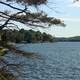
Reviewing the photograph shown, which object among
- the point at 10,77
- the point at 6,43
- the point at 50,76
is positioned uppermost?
the point at 6,43

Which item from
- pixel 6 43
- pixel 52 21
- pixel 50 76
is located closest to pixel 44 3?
pixel 52 21

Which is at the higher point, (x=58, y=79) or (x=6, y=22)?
(x=6, y=22)

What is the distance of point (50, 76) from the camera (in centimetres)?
3044

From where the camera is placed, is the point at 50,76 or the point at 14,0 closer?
the point at 14,0

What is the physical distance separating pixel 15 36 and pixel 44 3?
955 millimetres

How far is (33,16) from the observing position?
686cm

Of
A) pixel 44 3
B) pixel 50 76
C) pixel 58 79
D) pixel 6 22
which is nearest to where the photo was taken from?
pixel 44 3

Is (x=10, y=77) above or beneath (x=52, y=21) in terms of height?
beneath

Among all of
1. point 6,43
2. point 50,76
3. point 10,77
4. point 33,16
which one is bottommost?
point 50,76

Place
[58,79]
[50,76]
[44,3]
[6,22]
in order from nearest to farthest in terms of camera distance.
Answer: [44,3], [6,22], [58,79], [50,76]

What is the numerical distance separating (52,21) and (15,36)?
2.45 ft

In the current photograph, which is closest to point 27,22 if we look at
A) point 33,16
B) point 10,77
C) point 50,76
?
point 33,16

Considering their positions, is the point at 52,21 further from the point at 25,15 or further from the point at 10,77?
the point at 10,77

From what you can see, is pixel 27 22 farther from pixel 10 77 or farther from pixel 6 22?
pixel 10 77
